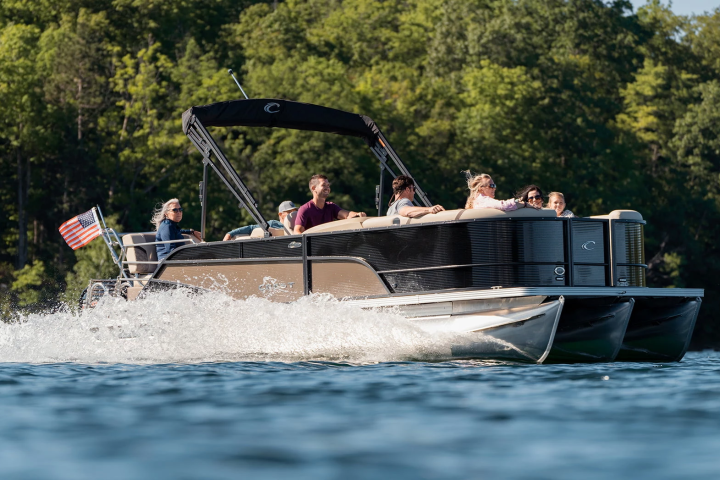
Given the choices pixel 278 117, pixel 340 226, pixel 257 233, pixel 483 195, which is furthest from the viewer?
pixel 278 117

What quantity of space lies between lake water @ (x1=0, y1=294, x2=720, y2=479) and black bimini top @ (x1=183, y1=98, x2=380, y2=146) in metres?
2.25

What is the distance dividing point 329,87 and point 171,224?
2663cm

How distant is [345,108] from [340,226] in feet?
91.5

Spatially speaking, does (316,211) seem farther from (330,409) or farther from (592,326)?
(330,409)

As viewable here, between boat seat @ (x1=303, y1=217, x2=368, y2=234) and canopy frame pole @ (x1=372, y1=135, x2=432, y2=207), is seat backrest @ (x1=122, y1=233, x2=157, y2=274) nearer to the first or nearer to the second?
canopy frame pole @ (x1=372, y1=135, x2=432, y2=207)

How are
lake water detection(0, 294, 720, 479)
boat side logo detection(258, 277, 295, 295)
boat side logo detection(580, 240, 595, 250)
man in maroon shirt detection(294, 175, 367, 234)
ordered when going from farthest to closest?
man in maroon shirt detection(294, 175, 367, 234)
boat side logo detection(258, 277, 295, 295)
boat side logo detection(580, 240, 595, 250)
lake water detection(0, 294, 720, 479)

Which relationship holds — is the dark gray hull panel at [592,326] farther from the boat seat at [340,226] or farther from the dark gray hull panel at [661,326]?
the boat seat at [340,226]

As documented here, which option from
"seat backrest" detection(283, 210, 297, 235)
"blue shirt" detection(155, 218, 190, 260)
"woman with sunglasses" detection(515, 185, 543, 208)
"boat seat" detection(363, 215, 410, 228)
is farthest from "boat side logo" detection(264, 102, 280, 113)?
"woman with sunglasses" detection(515, 185, 543, 208)

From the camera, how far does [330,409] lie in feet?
20.7

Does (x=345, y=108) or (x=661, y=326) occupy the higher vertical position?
(x=345, y=108)

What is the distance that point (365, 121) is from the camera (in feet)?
42.5

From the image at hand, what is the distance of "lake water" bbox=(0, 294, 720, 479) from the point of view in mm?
4762

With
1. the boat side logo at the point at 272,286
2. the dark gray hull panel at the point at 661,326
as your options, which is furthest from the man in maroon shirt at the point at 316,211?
the dark gray hull panel at the point at 661,326

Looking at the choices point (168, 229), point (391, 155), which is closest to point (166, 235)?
point (168, 229)
